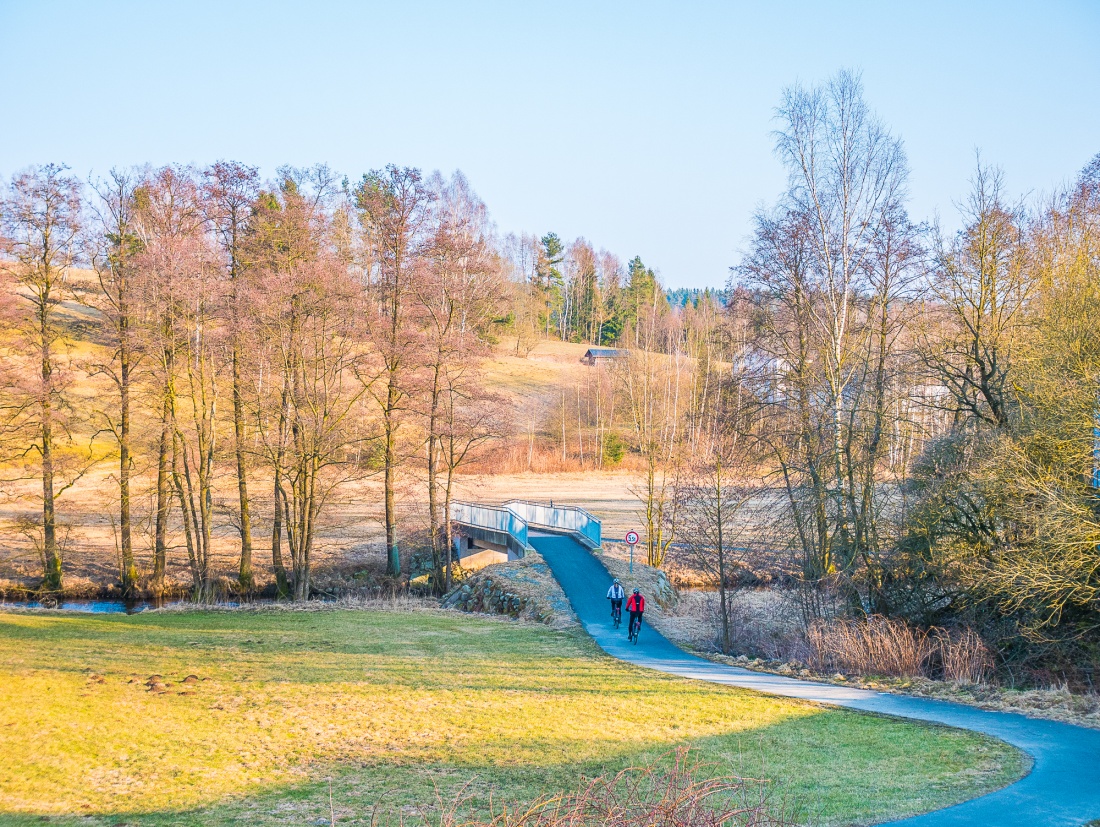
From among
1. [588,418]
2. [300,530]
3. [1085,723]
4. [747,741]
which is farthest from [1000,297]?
[588,418]

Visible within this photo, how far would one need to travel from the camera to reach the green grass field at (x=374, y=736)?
345 inches

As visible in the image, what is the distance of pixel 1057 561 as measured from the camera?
45.6 ft

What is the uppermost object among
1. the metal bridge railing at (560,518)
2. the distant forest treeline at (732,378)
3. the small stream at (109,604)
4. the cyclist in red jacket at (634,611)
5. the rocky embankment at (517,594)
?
the distant forest treeline at (732,378)

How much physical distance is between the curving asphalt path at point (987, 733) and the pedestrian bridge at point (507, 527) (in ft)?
32.3

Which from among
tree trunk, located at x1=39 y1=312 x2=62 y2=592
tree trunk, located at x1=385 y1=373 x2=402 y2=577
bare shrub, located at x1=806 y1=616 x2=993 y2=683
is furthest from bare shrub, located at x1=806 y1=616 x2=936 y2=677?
tree trunk, located at x1=39 y1=312 x2=62 y2=592

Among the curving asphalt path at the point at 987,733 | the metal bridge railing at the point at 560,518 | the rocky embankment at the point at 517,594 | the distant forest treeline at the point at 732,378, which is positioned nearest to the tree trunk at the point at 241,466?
the distant forest treeline at the point at 732,378

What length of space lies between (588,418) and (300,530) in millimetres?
46584

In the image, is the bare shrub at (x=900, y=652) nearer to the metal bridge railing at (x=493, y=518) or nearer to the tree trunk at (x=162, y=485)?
the metal bridge railing at (x=493, y=518)

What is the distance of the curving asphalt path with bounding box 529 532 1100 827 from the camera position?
8469 millimetres

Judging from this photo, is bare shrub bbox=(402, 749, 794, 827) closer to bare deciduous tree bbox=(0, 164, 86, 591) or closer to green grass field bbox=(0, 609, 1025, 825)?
green grass field bbox=(0, 609, 1025, 825)

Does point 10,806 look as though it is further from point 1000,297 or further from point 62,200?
point 62,200

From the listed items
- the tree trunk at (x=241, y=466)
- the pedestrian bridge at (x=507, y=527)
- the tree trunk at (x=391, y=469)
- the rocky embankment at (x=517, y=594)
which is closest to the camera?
the rocky embankment at (x=517, y=594)

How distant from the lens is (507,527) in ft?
109

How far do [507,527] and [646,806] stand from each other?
2828 cm
